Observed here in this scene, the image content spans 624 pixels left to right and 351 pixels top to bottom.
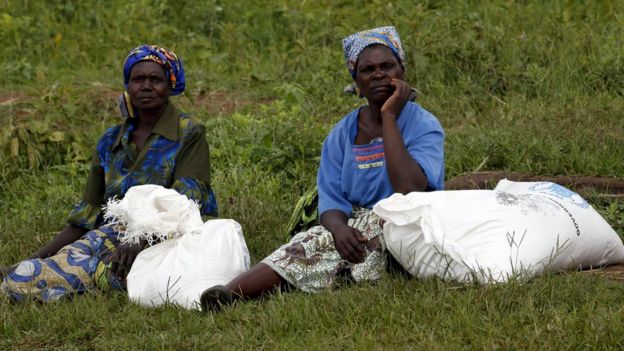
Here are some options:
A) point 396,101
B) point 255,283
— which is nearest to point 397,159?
point 396,101

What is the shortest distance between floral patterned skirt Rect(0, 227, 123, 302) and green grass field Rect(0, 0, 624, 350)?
0.37 feet

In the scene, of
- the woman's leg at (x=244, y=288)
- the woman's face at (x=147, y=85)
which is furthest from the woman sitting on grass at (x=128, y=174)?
the woman's leg at (x=244, y=288)

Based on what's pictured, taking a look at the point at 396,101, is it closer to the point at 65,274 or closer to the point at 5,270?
the point at 65,274

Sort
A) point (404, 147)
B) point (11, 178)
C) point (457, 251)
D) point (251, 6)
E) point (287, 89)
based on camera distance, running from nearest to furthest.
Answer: point (457, 251) → point (404, 147) → point (11, 178) → point (287, 89) → point (251, 6)

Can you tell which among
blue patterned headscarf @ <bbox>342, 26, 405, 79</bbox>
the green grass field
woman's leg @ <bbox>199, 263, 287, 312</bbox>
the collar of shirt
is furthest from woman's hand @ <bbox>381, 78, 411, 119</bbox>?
the collar of shirt

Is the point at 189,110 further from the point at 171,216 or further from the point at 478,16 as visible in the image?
the point at 171,216

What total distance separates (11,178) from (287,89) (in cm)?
205

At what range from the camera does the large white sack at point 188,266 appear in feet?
15.5

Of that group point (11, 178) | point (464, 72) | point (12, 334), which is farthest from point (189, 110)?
point (12, 334)

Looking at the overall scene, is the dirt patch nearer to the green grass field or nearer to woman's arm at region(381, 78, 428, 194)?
the green grass field

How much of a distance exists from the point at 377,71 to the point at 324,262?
0.90 m

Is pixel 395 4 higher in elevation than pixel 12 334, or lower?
higher

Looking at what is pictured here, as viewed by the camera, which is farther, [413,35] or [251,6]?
[251,6]

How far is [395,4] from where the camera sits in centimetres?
941
